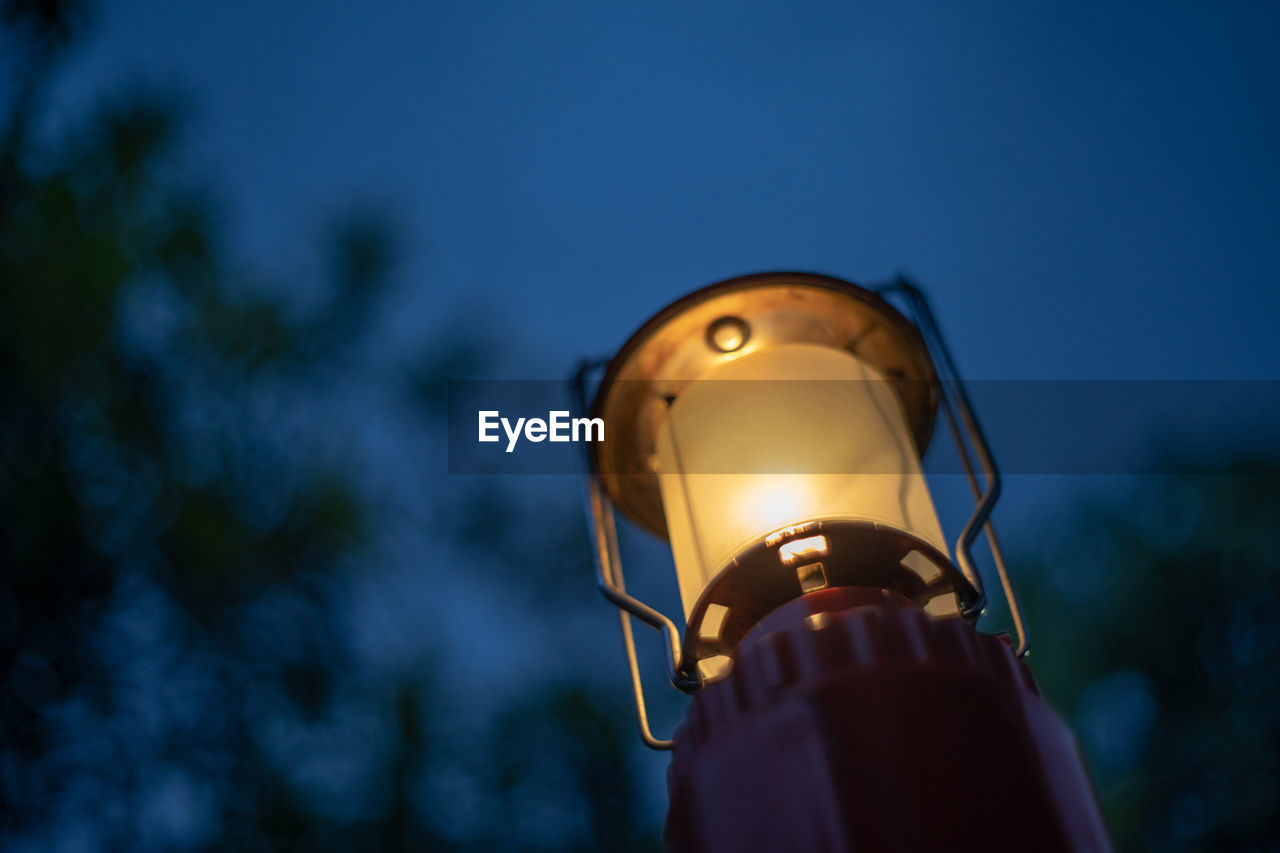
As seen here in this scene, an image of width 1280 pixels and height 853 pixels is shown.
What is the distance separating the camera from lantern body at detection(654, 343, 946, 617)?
0.60m

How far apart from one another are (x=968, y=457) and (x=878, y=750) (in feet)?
0.99

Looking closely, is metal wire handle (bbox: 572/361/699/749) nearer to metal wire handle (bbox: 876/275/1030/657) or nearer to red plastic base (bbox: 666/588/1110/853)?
red plastic base (bbox: 666/588/1110/853)

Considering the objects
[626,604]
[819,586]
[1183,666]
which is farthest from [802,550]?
[1183,666]

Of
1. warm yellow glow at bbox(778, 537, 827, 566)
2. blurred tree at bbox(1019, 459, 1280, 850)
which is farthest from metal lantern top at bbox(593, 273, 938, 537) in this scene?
blurred tree at bbox(1019, 459, 1280, 850)

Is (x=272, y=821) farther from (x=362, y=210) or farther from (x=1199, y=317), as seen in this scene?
(x=1199, y=317)

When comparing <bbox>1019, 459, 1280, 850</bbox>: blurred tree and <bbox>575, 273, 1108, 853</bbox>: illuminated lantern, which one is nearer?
<bbox>575, 273, 1108, 853</bbox>: illuminated lantern

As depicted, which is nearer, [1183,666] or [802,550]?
[802,550]

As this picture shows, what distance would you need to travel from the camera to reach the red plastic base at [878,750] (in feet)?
1.34

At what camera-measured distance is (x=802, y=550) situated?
0.57 meters

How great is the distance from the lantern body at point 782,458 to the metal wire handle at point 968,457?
1.3 inches

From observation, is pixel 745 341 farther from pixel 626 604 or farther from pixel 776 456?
pixel 626 604

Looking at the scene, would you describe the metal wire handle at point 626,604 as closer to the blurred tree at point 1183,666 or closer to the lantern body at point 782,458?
the lantern body at point 782,458

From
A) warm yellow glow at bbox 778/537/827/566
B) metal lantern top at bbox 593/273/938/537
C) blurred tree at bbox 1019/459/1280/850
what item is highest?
blurred tree at bbox 1019/459/1280/850

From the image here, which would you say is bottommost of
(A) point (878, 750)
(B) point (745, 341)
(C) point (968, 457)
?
(A) point (878, 750)
